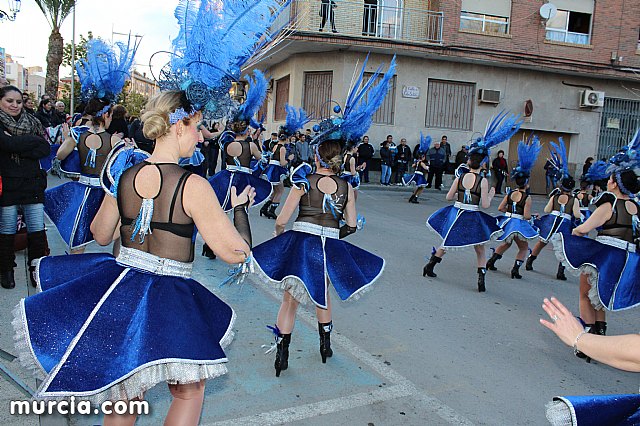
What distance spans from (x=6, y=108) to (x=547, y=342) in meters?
5.94

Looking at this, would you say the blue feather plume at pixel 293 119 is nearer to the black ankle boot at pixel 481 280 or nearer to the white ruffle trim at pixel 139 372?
the black ankle boot at pixel 481 280

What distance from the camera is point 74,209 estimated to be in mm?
5715

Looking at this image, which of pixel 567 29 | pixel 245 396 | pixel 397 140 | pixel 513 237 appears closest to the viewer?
pixel 245 396

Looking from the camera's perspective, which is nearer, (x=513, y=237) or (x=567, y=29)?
(x=513, y=237)

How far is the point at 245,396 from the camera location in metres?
3.98

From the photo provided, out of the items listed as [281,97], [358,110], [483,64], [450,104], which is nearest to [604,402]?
[358,110]

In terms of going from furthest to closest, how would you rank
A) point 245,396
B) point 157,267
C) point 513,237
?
1. point 513,237
2. point 245,396
3. point 157,267

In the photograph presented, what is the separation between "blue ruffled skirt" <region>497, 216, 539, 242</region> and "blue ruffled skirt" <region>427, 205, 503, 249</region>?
927mm

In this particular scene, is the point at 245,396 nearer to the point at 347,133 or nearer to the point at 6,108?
the point at 347,133

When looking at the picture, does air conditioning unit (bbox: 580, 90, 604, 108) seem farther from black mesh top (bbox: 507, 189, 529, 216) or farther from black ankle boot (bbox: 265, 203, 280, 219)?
black ankle boot (bbox: 265, 203, 280, 219)

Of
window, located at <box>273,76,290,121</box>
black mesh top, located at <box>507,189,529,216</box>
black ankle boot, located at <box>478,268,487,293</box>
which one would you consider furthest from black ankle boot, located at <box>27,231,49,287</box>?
window, located at <box>273,76,290,121</box>

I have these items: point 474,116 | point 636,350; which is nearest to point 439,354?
point 636,350

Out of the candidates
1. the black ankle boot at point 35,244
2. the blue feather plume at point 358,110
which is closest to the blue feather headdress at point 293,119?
the blue feather plume at point 358,110

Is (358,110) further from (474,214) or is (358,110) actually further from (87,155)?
(474,214)
